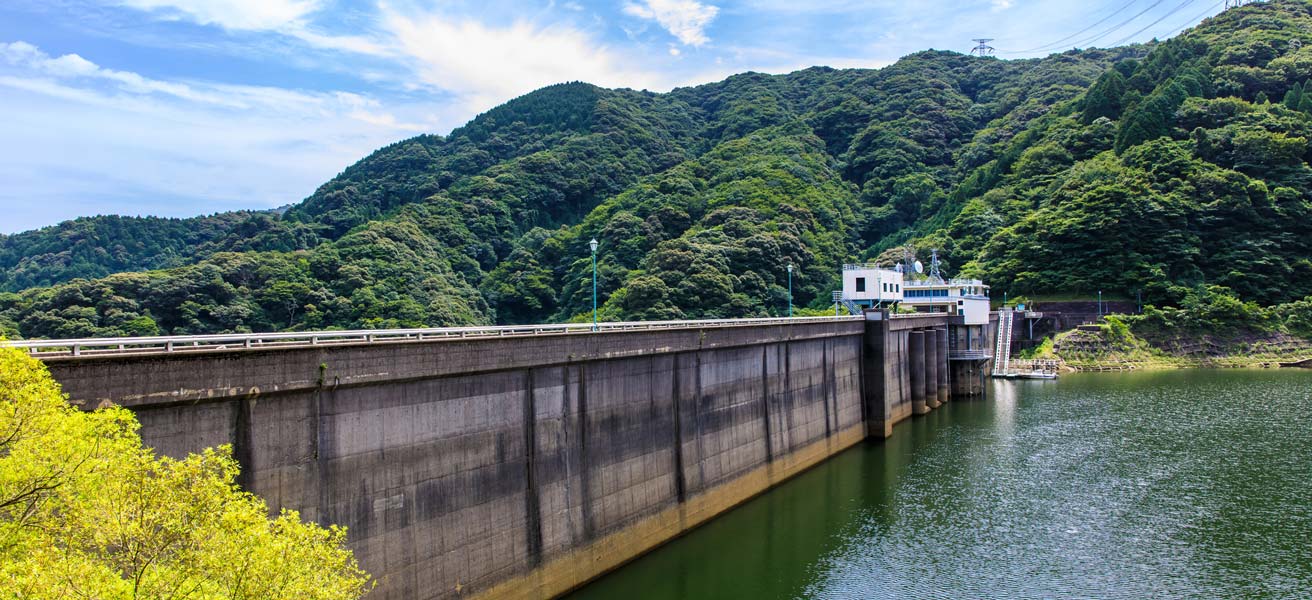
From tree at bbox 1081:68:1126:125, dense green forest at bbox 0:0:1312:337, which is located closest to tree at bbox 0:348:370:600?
dense green forest at bbox 0:0:1312:337

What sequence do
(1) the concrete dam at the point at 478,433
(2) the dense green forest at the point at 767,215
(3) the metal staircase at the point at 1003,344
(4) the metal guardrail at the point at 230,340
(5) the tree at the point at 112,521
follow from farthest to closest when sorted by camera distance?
Result: (2) the dense green forest at the point at 767,215 < (3) the metal staircase at the point at 1003,344 < (1) the concrete dam at the point at 478,433 < (4) the metal guardrail at the point at 230,340 < (5) the tree at the point at 112,521

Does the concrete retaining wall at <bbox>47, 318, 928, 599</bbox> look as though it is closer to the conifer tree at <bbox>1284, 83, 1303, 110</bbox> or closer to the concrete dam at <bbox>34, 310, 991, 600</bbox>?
the concrete dam at <bbox>34, 310, 991, 600</bbox>

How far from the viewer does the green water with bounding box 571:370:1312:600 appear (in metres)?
23.2

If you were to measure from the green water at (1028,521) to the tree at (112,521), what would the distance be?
13667mm

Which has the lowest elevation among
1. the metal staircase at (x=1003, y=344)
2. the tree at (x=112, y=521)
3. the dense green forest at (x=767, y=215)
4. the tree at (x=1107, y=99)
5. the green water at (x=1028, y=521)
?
the green water at (x=1028, y=521)

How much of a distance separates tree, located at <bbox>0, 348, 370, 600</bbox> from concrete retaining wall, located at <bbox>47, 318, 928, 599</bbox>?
4.41 meters

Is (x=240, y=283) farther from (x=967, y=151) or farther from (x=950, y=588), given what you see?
(x=967, y=151)

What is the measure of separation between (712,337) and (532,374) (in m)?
10.9

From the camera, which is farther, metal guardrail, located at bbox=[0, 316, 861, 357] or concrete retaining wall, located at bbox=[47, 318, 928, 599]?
concrete retaining wall, located at bbox=[47, 318, 928, 599]

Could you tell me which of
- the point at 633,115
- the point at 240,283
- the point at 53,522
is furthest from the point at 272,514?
the point at 633,115

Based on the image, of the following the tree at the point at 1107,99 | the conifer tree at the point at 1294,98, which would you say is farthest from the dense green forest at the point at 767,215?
the tree at the point at 1107,99

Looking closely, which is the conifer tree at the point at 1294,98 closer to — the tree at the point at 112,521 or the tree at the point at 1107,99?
the tree at the point at 1107,99

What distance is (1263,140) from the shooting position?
302 ft

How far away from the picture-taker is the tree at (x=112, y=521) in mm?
7957
